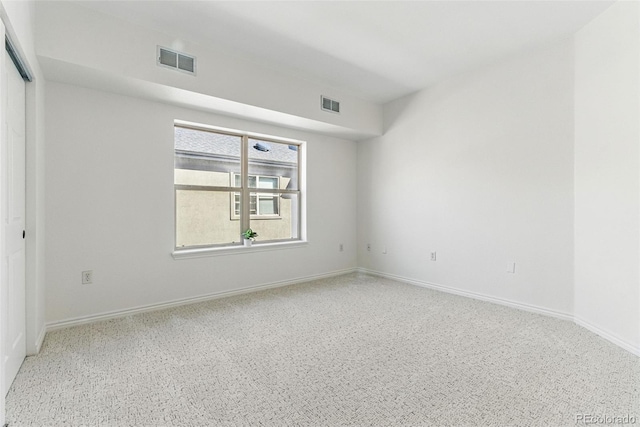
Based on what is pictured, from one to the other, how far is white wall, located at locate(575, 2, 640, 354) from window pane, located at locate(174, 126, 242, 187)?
3.70m

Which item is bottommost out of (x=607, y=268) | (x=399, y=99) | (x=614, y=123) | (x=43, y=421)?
(x=43, y=421)

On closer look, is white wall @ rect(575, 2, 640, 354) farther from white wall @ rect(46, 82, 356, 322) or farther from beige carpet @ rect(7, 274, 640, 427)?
white wall @ rect(46, 82, 356, 322)

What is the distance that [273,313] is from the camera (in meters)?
3.27

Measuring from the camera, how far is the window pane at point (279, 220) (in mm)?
4477

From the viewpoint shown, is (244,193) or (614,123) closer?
(614,123)

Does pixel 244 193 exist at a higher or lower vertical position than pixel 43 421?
higher

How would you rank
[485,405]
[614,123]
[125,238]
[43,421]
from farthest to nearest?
[125,238], [614,123], [485,405], [43,421]

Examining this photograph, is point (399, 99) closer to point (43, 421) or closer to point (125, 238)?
point (125, 238)

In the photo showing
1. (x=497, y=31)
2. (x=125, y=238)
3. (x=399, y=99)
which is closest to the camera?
(x=497, y=31)

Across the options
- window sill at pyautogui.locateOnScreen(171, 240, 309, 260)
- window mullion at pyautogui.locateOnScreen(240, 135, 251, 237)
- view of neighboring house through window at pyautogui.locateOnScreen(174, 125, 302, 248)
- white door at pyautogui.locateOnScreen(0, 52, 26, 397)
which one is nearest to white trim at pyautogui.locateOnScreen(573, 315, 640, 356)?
window sill at pyautogui.locateOnScreen(171, 240, 309, 260)

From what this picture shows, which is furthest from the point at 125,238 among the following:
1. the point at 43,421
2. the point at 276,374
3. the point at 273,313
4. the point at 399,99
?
the point at 399,99

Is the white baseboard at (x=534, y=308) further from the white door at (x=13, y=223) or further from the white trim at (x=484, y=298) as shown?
the white door at (x=13, y=223)

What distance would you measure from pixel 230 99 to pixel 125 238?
1762mm

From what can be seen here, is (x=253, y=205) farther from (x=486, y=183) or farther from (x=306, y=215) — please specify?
(x=486, y=183)
